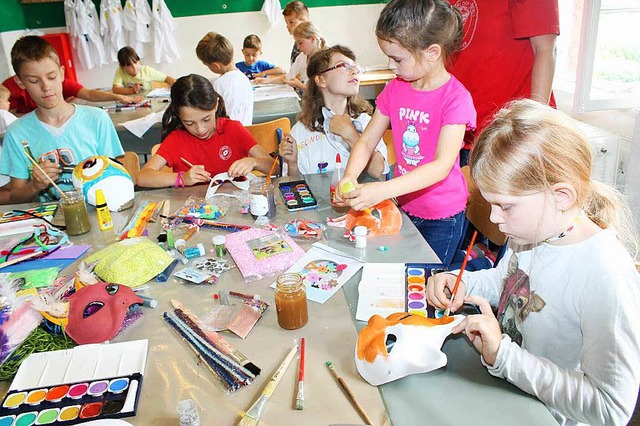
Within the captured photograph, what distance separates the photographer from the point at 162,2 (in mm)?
4977

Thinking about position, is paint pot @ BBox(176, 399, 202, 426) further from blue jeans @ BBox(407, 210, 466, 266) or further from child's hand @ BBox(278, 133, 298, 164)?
child's hand @ BBox(278, 133, 298, 164)

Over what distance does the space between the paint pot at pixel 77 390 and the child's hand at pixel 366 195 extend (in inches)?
31.2

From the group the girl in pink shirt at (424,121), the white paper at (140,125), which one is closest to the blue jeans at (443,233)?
the girl in pink shirt at (424,121)

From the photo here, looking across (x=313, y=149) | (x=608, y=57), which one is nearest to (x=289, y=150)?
(x=313, y=149)

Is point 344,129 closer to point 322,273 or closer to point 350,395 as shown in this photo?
point 322,273

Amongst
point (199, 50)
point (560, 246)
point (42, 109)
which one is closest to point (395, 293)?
point (560, 246)

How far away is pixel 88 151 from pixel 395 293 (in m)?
1.67

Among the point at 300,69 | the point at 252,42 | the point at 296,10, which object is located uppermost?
the point at 296,10

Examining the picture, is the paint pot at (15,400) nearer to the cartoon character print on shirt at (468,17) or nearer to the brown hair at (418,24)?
the brown hair at (418,24)

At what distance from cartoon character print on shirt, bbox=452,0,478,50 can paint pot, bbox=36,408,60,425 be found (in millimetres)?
1794

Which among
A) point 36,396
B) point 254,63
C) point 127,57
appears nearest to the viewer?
point 36,396

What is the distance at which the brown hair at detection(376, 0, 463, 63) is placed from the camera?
1.37 m

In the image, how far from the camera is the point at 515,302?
1.07 meters

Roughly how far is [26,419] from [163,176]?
128 centimetres
